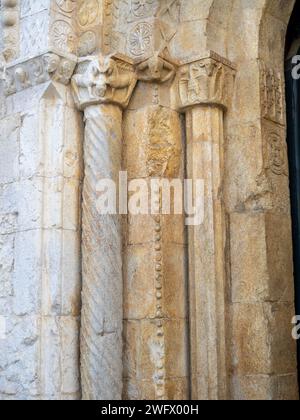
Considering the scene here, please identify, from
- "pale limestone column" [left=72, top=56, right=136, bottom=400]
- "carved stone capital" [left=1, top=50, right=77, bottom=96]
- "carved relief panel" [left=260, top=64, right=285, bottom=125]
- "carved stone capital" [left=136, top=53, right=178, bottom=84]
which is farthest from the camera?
"carved relief panel" [left=260, top=64, right=285, bottom=125]

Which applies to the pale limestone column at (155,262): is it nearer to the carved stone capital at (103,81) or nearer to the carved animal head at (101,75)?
the carved stone capital at (103,81)

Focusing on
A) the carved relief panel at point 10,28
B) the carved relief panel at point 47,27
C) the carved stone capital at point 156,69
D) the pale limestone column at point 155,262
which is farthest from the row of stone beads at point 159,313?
the carved relief panel at point 10,28

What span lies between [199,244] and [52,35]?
A: 1678mm

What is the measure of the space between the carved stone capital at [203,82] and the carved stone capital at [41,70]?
0.75 m

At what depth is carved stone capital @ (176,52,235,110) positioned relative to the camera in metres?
4.63

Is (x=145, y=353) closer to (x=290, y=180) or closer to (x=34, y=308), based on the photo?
(x=34, y=308)

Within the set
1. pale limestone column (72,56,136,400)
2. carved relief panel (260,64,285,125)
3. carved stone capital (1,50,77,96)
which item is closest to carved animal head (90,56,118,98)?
pale limestone column (72,56,136,400)

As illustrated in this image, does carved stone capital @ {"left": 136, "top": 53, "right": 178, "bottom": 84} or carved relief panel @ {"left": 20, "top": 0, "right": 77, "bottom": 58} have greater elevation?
carved relief panel @ {"left": 20, "top": 0, "right": 77, "bottom": 58}

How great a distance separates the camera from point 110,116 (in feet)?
15.0

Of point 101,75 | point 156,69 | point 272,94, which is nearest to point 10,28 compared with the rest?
point 101,75

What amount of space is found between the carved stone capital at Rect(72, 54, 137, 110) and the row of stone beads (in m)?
0.85

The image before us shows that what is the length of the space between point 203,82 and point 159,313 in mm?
1559

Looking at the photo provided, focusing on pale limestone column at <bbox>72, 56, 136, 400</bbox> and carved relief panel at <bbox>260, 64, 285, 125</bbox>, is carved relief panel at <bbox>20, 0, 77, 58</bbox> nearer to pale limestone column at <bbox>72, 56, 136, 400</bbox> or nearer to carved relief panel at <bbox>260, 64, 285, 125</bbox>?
pale limestone column at <bbox>72, 56, 136, 400</bbox>
